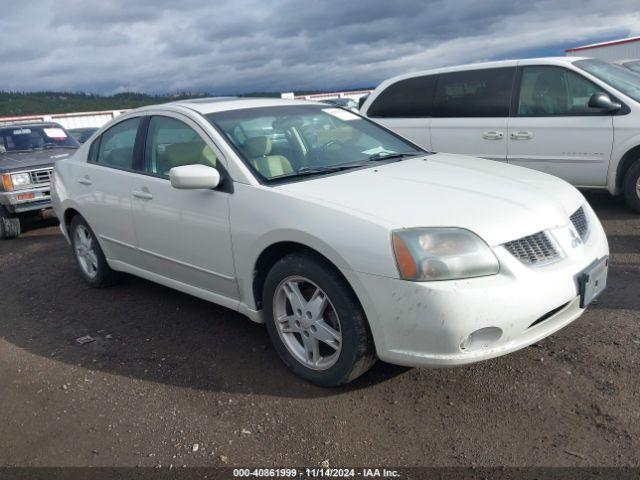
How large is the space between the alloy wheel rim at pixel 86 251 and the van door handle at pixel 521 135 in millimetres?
4751

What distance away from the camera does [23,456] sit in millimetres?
2867

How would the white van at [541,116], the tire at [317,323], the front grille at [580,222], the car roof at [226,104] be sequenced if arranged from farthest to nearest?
the white van at [541,116], the car roof at [226,104], the front grille at [580,222], the tire at [317,323]

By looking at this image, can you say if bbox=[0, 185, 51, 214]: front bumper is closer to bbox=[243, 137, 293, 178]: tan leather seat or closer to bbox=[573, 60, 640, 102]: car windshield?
bbox=[243, 137, 293, 178]: tan leather seat

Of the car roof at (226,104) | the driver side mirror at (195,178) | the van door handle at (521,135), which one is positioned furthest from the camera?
the van door handle at (521,135)

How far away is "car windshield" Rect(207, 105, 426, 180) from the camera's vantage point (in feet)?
12.0

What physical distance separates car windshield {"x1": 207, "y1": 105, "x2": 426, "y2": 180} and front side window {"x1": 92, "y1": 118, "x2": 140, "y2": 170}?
0.94 metres

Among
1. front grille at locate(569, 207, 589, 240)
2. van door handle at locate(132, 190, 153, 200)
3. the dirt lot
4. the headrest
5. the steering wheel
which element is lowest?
the dirt lot

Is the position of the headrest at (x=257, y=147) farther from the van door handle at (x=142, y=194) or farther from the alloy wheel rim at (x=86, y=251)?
the alloy wheel rim at (x=86, y=251)

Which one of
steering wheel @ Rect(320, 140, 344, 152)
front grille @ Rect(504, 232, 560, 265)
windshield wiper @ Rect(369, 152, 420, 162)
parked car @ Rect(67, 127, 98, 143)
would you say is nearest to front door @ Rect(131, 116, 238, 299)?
steering wheel @ Rect(320, 140, 344, 152)

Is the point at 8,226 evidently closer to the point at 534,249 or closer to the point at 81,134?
the point at 534,249

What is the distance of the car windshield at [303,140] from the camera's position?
3.65 metres

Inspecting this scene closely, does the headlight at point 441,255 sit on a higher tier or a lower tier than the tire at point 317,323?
higher

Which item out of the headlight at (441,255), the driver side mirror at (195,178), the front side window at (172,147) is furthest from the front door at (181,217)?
the headlight at (441,255)

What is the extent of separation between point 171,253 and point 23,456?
5.18ft
